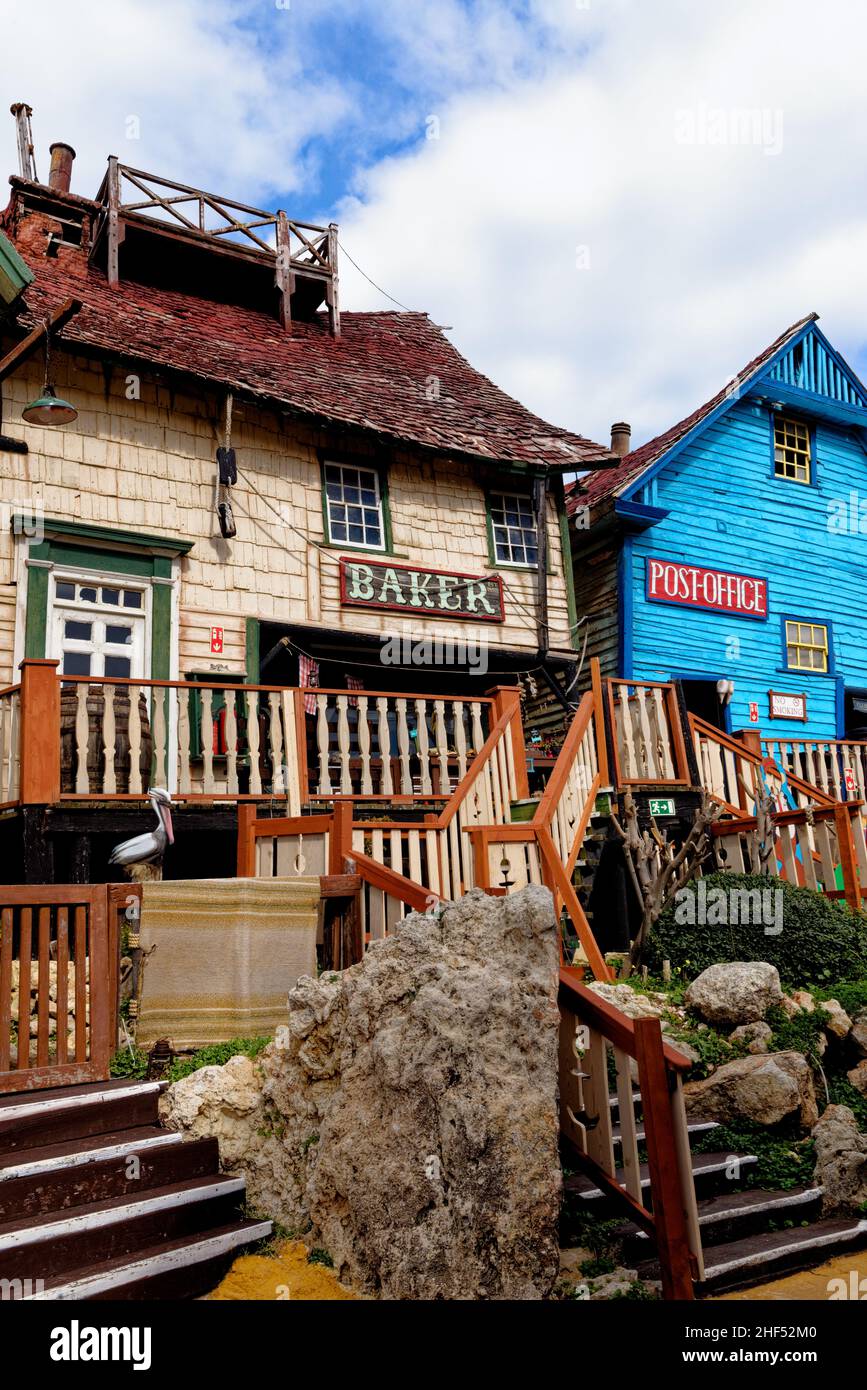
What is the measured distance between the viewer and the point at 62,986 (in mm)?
6199

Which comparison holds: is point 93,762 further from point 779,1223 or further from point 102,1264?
point 779,1223

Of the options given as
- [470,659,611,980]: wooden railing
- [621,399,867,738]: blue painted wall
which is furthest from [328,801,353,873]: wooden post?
[621,399,867,738]: blue painted wall

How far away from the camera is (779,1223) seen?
6191 millimetres

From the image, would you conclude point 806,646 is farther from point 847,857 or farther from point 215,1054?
point 215,1054

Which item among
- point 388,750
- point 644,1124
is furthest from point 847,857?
point 644,1124

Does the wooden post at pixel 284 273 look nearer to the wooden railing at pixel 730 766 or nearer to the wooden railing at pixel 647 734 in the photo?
the wooden railing at pixel 647 734

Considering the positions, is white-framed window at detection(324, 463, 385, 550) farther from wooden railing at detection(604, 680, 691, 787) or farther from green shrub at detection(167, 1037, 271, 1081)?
green shrub at detection(167, 1037, 271, 1081)

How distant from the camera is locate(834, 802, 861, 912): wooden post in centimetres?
1112

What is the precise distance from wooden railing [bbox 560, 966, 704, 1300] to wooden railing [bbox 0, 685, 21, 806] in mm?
5870

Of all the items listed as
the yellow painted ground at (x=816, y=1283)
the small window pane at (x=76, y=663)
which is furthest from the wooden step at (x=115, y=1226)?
the small window pane at (x=76, y=663)

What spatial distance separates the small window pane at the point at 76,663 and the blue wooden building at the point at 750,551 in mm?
8132
